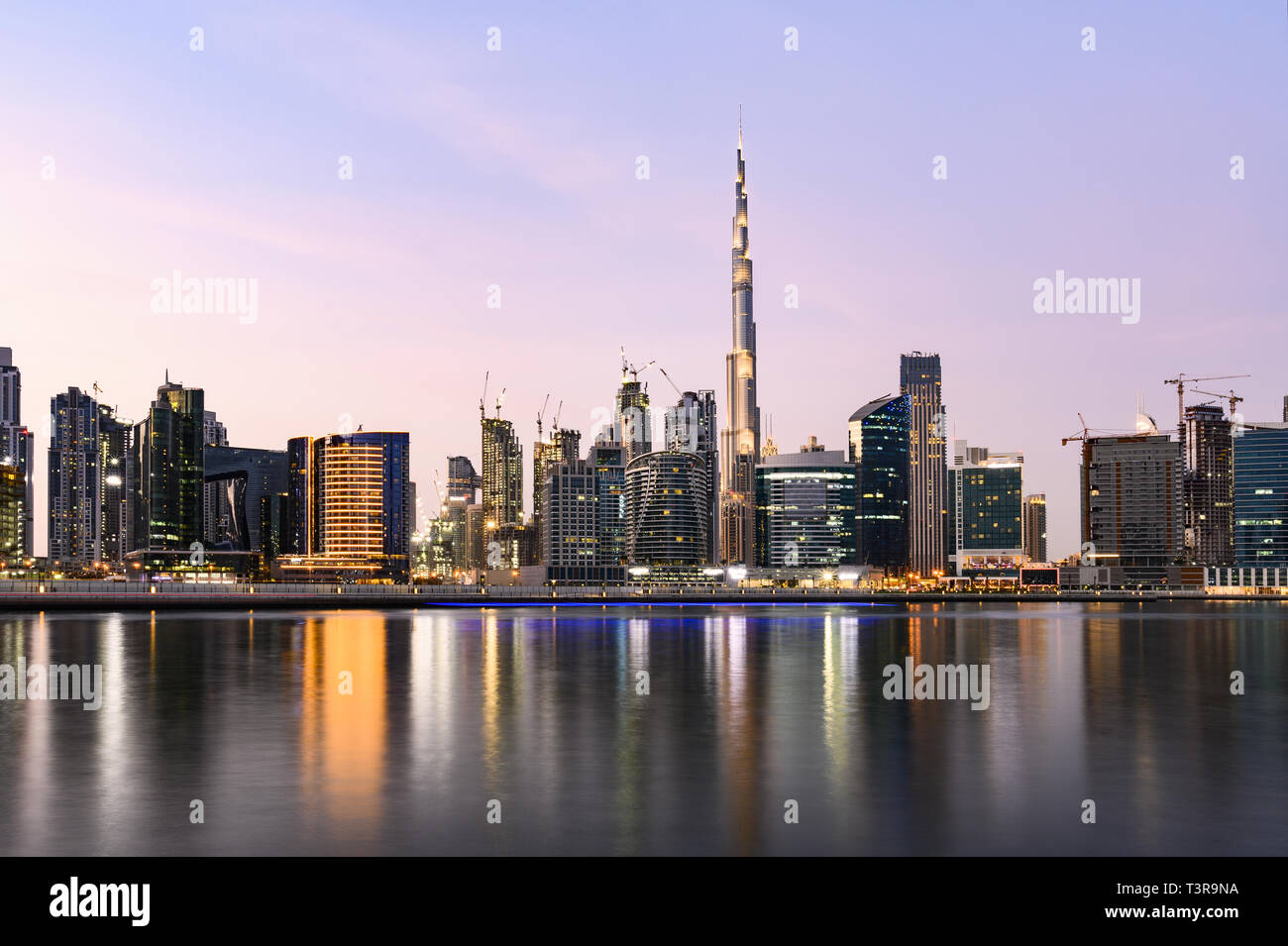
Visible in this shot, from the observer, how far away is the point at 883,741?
116 feet

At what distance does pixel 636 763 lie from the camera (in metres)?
31.6

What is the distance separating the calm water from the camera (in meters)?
22.9

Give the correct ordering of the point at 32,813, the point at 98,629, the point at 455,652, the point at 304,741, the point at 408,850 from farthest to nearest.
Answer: the point at 98,629, the point at 455,652, the point at 304,741, the point at 32,813, the point at 408,850

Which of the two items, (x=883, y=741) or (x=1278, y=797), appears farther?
(x=883, y=741)

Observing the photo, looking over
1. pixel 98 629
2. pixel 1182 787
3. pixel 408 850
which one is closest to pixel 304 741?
pixel 408 850

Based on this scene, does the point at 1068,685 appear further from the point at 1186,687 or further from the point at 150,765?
the point at 150,765

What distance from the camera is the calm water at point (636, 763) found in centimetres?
2289

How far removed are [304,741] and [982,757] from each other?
796 inches

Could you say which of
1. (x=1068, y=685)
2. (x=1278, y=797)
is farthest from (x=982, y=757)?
(x=1068, y=685)
